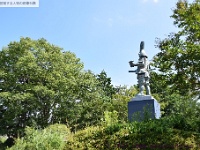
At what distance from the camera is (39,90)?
19781 mm

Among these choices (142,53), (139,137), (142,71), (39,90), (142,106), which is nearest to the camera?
(139,137)

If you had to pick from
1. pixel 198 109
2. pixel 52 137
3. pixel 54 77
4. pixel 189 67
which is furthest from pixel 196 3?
pixel 54 77

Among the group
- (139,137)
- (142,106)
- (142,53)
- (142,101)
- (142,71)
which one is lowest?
(139,137)

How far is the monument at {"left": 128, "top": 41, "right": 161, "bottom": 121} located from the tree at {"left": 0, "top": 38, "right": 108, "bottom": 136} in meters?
9.49

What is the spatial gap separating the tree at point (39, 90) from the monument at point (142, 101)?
949 cm

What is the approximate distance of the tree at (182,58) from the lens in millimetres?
8586

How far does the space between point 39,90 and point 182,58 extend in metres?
13.2

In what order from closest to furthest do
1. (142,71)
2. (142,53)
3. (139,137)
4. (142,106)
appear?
(139,137) < (142,106) < (142,71) < (142,53)

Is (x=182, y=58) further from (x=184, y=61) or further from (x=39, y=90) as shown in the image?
(x=39, y=90)

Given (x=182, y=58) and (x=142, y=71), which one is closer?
(x=182, y=58)

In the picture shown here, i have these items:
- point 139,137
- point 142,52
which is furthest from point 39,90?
point 139,137

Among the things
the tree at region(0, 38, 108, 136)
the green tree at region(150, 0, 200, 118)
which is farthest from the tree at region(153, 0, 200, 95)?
the tree at region(0, 38, 108, 136)

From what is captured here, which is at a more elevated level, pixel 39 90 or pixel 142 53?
pixel 142 53

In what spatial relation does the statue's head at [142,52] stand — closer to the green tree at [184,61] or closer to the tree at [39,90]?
the green tree at [184,61]
